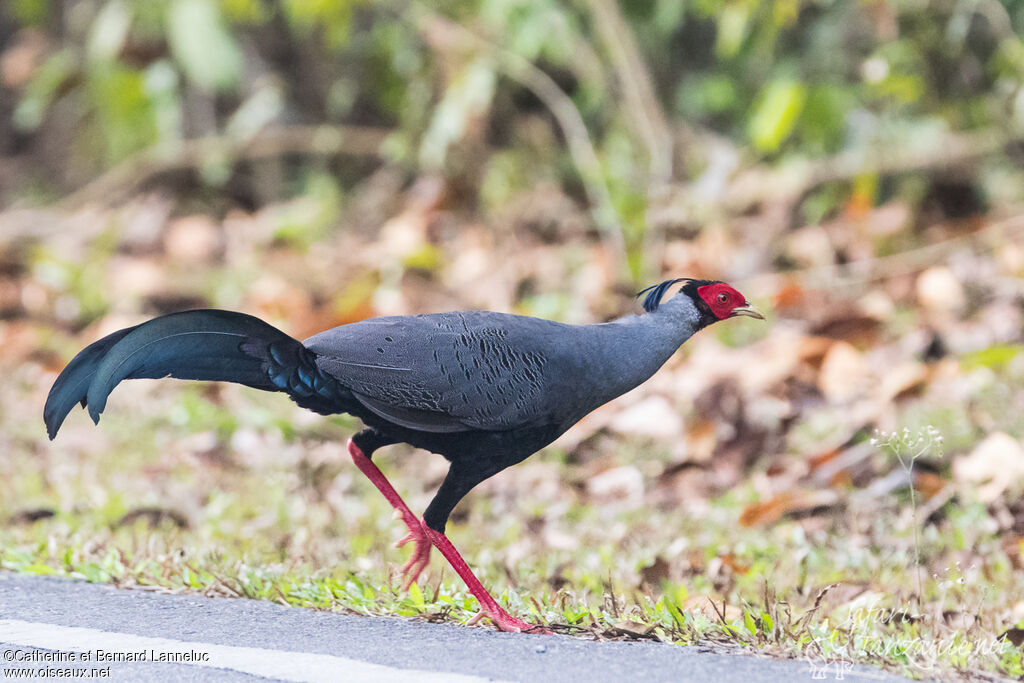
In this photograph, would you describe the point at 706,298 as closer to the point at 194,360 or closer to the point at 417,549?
the point at 417,549

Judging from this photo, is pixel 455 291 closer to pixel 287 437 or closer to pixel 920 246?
pixel 287 437

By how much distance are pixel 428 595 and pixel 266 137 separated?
7570 mm

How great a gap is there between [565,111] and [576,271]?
1.21 meters

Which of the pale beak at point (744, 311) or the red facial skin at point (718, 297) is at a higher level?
the red facial skin at point (718, 297)

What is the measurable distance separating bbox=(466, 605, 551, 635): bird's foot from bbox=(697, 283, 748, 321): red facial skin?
1.10 meters

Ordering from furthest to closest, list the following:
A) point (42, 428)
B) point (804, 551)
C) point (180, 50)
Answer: point (180, 50) < point (42, 428) < point (804, 551)

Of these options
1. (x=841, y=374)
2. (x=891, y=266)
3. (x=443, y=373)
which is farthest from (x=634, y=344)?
(x=891, y=266)

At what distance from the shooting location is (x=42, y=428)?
21.4ft

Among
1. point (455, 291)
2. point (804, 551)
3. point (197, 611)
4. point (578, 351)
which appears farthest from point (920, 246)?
point (197, 611)

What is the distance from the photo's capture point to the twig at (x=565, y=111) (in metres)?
7.59

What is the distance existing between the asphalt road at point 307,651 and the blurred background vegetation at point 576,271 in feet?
0.65

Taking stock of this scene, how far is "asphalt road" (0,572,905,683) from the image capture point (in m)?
2.56

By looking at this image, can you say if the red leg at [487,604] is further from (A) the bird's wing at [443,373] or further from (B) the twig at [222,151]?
(B) the twig at [222,151]

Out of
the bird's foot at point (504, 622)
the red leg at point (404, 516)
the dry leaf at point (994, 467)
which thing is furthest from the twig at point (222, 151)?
the bird's foot at point (504, 622)
